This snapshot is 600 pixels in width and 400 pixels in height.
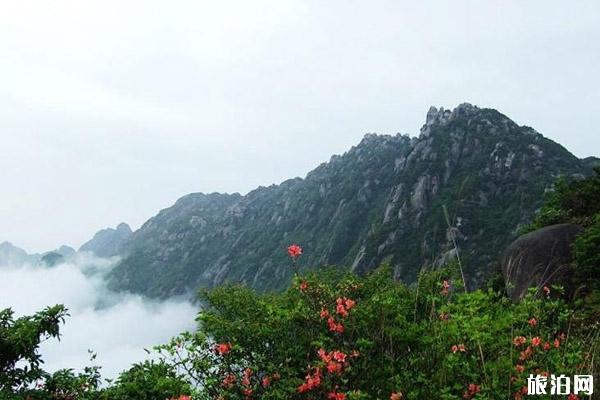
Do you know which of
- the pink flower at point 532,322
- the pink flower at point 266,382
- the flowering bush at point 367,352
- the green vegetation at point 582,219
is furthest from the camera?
the green vegetation at point 582,219

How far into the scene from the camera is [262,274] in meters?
144

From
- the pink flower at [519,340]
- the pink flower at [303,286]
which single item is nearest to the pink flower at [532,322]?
the pink flower at [519,340]

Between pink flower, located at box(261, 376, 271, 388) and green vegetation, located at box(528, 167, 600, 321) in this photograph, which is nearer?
pink flower, located at box(261, 376, 271, 388)

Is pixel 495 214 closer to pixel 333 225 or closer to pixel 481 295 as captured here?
pixel 333 225

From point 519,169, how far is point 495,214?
11.2 m

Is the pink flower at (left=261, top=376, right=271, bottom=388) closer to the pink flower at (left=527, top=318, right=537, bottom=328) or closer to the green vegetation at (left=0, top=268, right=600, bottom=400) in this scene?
the green vegetation at (left=0, top=268, right=600, bottom=400)

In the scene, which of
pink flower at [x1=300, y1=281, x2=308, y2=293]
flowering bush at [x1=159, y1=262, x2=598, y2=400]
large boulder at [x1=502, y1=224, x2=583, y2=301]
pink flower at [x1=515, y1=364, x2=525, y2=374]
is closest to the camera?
pink flower at [x1=515, y1=364, x2=525, y2=374]

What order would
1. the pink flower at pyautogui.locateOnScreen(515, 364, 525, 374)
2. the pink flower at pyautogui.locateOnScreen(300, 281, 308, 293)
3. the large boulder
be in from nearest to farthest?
the pink flower at pyautogui.locateOnScreen(515, 364, 525, 374) → the pink flower at pyautogui.locateOnScreen(300, 281, 308, 293) → the large boulder

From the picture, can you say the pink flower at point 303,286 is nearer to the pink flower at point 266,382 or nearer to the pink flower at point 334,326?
the pink flower at point 334,326

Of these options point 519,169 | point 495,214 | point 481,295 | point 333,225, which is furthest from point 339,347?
point 333,225

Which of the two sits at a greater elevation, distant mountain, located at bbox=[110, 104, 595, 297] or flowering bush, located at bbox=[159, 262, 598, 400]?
distant mountain, located at bbox=[110, 104, 595, 297]

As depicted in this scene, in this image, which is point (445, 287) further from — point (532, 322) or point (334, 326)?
point (334, 326)

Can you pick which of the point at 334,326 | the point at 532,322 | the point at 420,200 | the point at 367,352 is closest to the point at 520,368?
the point at 532,322

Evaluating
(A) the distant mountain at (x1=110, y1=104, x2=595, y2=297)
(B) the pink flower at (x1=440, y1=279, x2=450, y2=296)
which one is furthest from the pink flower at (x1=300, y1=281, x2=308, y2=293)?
(A) the distant mountain at (x1=110, y1=104, x2=595, y2=297)
